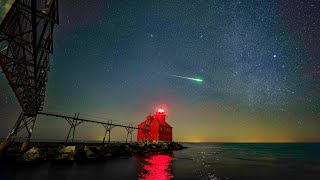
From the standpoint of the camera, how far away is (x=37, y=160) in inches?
909

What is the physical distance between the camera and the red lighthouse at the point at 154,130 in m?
61.2

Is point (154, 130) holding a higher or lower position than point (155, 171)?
higher

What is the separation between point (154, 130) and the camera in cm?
6162

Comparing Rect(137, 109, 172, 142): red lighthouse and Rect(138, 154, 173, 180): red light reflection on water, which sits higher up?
Rect(137, 109, 172, 142): red lighthouse

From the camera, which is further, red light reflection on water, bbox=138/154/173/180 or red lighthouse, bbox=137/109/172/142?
red lighthouse, bbox=137/109/172/142

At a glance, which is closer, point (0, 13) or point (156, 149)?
point (0, 13)

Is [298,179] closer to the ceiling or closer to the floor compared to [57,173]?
closer to the floor

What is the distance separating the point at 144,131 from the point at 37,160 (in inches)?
1589

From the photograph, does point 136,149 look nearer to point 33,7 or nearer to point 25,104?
point 25,104

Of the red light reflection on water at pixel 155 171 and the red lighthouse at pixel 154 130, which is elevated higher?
the red lighthouse at pixel 154 130

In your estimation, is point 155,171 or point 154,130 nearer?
point 155,171

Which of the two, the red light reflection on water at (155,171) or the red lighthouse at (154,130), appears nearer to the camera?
the red light reflection on water at (155,171)

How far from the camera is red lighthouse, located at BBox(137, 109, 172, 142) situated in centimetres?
6116

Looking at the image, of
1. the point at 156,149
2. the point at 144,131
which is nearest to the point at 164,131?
the point at 144,131
